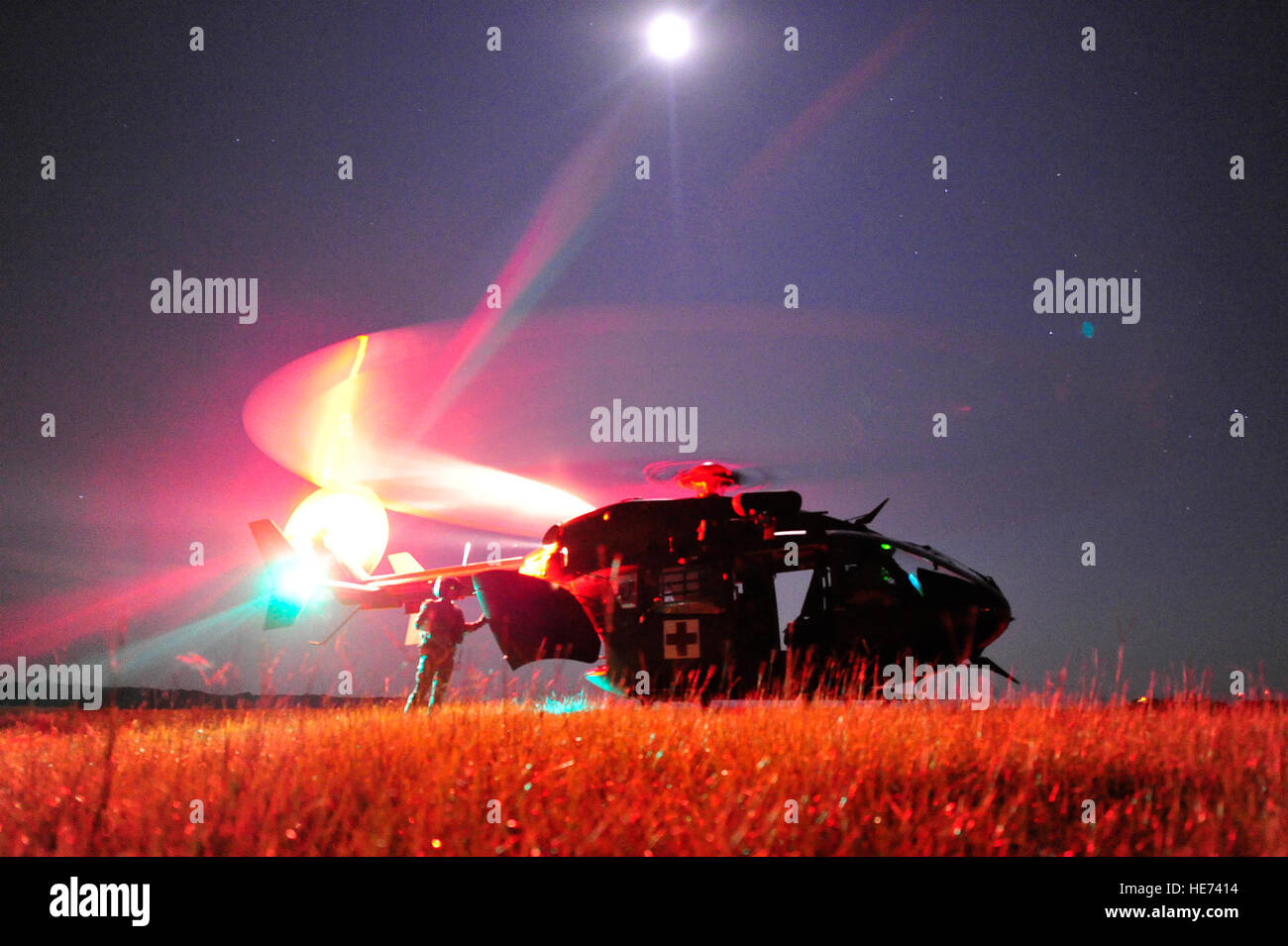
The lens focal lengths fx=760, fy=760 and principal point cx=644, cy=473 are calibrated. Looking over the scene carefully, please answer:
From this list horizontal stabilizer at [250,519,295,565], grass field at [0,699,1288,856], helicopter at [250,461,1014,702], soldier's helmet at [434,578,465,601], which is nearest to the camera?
grass field at [0,699,1288,856]

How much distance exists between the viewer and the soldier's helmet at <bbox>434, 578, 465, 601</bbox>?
Result: 10977mm

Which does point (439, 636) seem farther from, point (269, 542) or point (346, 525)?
point (269, 542)

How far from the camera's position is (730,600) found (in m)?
9.48

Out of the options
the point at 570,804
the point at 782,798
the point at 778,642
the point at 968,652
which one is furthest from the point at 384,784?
the point at 968,652

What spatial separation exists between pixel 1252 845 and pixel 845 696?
4715 millimetres

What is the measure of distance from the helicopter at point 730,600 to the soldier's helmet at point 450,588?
3.13ft

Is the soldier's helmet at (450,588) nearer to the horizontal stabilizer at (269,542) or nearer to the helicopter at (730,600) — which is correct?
the helicopter at (730,600)

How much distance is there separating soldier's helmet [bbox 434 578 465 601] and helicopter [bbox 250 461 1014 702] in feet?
3.13

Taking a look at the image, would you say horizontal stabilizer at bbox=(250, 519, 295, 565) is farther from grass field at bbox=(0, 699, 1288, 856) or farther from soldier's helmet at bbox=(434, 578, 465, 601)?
grass field at bbox=(0, 699, 1288, 856)

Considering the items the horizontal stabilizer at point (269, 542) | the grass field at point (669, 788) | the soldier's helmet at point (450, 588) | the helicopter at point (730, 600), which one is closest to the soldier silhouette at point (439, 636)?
the soldier's helmet at point (450, 588)

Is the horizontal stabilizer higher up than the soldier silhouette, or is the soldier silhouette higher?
the horizontal stabilizer

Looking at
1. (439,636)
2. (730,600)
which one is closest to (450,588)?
(439,636)

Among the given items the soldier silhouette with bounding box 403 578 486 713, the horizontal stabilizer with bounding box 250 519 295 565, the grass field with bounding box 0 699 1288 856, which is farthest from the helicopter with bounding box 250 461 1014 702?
the horizontal stabilizer with bounding box 250 519 295 565

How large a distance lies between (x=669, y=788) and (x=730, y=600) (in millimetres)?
5033
